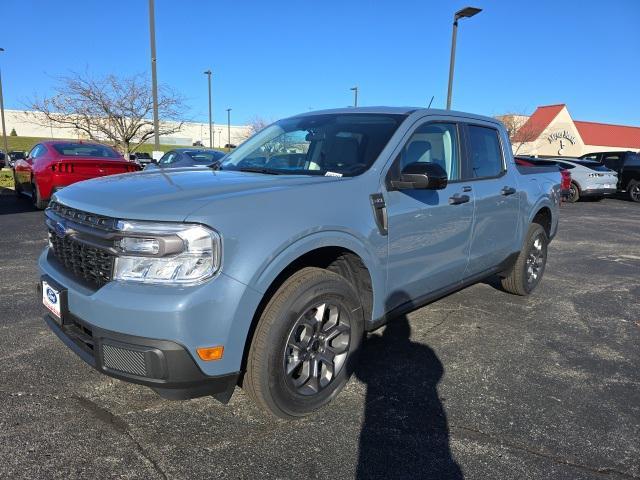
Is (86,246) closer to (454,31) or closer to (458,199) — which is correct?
(458,199)

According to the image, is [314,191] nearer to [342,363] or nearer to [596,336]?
[342,363]

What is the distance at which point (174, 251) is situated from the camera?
2219 mm

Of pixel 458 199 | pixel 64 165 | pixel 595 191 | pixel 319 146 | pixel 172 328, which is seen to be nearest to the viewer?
pixel 172 328

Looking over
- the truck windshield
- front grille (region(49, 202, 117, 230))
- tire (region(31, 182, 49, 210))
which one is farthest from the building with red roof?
front grille (region(49, 202, 117, 230))

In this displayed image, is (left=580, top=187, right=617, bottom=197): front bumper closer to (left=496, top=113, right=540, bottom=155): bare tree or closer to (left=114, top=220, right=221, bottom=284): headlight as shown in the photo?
(left=114, top=220, right=221, bottom=284): headlight

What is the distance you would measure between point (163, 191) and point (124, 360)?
868 millimetres

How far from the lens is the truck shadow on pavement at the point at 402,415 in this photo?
242cm

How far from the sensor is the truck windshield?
3.29 m

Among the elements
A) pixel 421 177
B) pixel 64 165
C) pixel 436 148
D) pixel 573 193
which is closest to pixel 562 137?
pixel 573 193

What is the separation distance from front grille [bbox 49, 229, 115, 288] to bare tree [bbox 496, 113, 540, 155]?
43100mm

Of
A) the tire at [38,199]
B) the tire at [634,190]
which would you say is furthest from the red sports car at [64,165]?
the tire at [634,190]

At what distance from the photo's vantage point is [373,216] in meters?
2.99

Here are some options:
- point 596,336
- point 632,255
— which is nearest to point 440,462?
point 596,336

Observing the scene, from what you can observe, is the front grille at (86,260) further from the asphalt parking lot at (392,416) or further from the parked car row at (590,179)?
the parked car row at (590,179)
